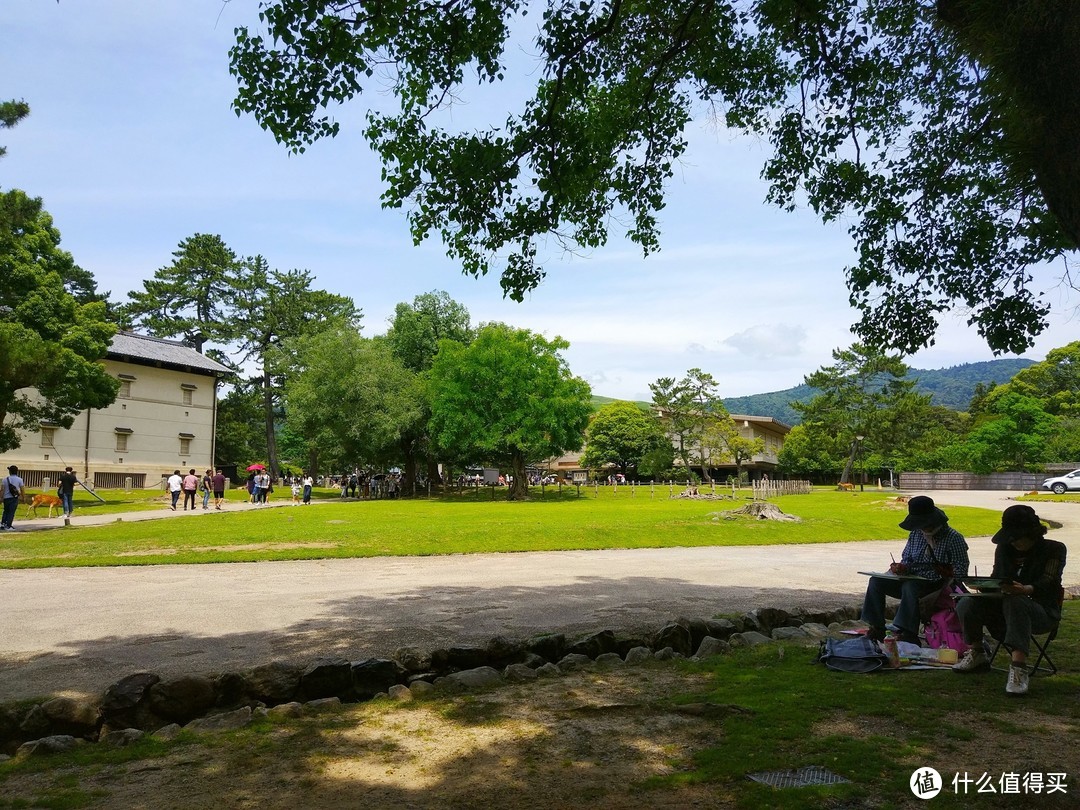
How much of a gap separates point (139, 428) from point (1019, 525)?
179ft

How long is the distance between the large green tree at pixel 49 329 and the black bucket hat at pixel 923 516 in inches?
1037

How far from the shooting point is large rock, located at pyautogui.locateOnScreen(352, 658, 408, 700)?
19.9 feet

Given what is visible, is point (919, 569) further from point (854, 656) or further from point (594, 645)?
point (594, 645)

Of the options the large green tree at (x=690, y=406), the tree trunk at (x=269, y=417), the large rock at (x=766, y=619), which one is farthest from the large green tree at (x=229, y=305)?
the large rock at (x=766, y=619)

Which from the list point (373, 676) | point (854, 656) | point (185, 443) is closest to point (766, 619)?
point (854, 656)

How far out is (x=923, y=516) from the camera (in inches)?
264

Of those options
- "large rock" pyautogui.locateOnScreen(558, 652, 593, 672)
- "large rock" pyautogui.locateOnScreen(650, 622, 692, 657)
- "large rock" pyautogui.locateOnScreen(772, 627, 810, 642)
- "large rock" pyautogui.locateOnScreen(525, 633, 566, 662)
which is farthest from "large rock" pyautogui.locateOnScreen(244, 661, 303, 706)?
"large rock" pyautogui.locateOnScreen(772, 627, 810, 642)

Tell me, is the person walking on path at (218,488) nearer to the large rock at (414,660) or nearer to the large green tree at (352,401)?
the large green tree at (352,401)

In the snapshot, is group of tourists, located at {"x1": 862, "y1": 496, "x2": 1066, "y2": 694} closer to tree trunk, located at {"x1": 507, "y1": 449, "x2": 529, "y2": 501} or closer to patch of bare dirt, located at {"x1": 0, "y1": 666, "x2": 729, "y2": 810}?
patch of bare dirt, located at {"x1": 0, "y1": 666, "x2": 729, "y2": 810}

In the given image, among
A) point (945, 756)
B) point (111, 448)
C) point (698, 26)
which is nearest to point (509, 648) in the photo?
point (945, 756)

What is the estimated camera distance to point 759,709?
5.24 metres

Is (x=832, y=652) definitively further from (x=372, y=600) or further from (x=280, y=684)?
(x=372, y=600)

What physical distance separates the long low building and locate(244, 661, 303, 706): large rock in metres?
45.4

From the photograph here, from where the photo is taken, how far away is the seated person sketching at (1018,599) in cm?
568
